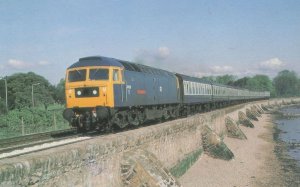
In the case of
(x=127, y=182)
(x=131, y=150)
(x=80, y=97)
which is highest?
(x=80, y=97)

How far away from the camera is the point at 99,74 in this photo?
15.9m

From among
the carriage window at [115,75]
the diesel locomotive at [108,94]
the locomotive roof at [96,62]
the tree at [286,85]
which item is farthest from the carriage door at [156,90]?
the tree at [286,85]

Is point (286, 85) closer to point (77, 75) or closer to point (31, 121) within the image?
point (31, 121)

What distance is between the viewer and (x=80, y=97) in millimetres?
15734

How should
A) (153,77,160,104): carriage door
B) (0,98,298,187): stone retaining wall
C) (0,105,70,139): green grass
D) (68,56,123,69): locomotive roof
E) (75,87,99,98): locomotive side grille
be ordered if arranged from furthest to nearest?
(0,105,70,139): green grass → (153,77,160,104): carriage door → (68,56,123,69): locomotive roof → (75,87,99,98): locomotive side grille → (0,98,298,187): stone retaining wall

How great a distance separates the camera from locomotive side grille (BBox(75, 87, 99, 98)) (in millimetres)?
15477

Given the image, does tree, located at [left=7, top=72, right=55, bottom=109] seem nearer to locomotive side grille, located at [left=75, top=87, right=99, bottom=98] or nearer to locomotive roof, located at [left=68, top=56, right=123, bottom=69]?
locomotive roof, located at [left=68, top=56, right=123, bottom=69]

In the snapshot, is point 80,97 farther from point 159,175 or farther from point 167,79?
point 167,79

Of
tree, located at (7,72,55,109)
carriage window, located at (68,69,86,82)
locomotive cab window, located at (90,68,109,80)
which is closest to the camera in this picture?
locomotive cab window, located at (90,68,109,80)

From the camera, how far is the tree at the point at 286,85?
630ft

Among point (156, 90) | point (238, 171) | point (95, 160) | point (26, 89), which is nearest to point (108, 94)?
point (95, 160)

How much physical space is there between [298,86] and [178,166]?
191m

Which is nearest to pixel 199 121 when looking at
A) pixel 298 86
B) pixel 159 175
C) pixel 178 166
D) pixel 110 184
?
pixel 178 166

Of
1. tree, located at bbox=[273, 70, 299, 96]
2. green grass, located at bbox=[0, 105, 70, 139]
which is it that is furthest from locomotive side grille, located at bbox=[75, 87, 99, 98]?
tree, located at bbox=[273, 70, 299, 96]
